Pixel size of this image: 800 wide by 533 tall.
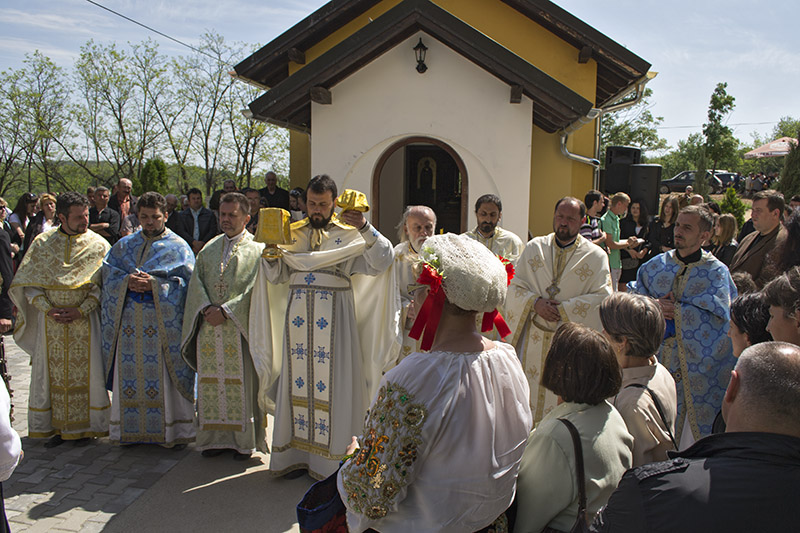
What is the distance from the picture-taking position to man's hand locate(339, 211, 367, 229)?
459 centimetres

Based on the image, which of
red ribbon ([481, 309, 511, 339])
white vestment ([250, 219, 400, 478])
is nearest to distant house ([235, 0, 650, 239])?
white vestment ([250, 219, 400, 478])

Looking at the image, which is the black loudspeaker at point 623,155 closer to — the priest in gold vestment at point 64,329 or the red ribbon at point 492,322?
the priest in gold vestment at point 64,329

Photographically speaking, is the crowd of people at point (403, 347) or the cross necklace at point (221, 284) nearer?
the crowd of people at point (403, 347)

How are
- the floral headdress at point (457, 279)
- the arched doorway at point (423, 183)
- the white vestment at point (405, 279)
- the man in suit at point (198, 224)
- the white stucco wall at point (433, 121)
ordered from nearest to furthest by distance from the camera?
1. the floral headdress at point (457, 279)
2. the white vestment at point (405, 279)
3. the man in suit at point (198, 224)
4. the white stucco wall at point (433, 121)
5. the arched doorway at point (423, 183)

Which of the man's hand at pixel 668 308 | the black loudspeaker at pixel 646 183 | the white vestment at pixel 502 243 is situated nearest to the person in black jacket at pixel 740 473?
the man's hand at pixel 668 308

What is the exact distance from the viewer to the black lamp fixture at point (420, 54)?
361 inches

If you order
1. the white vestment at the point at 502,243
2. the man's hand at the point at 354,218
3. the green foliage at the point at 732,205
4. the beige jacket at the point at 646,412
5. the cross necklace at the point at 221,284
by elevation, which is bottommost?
the beige jacket at the point at 646,412

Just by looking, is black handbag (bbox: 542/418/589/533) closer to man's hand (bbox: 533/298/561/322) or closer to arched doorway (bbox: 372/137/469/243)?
man's hand (bbox: 533/298/561/322)

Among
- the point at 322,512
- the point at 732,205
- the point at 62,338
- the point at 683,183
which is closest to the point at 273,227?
the point at 62,338

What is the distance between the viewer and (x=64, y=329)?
5.37 meters

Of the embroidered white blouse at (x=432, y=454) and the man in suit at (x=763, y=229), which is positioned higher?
the man in suit at (x=763, y=229)

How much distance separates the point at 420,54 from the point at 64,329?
6383 mm

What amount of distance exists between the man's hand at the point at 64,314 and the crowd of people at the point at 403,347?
0.02 metres

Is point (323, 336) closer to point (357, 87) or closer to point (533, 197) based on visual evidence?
point (357, 87)
